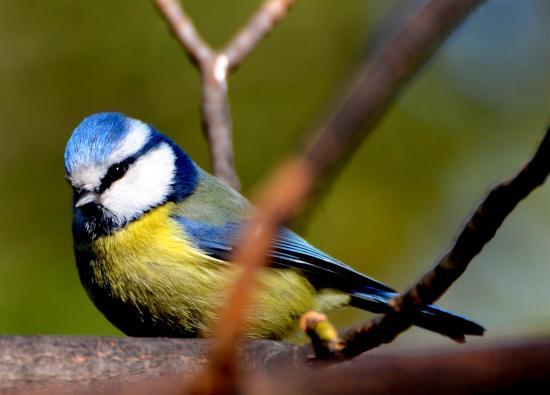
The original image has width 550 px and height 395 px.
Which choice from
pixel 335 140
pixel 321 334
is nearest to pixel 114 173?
pixel 321 334

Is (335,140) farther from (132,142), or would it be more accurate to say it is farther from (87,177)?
(132,142)

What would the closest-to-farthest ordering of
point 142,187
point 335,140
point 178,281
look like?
point 335,140
point 178,281
point 142,187

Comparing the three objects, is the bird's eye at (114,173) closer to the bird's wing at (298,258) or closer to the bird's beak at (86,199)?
the bird's beak at (86,199)

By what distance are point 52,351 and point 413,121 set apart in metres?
2.46

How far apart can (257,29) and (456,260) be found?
1.77 metres

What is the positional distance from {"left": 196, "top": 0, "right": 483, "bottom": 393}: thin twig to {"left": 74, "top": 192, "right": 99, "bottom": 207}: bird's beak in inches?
69.0

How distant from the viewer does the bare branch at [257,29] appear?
2.58 m

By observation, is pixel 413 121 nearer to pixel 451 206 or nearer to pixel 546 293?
pixel 451 206

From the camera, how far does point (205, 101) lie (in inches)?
105

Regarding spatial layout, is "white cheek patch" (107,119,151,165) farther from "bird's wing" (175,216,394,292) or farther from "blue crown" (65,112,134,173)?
"bird's wing" (175,216,394,292)

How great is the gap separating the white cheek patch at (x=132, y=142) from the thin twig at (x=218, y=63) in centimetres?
27

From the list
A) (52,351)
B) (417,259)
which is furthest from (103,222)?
(417,259)

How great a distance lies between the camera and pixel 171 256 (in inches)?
83.2

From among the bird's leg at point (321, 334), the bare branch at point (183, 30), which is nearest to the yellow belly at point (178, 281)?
the bare branch at point (183, 30)
